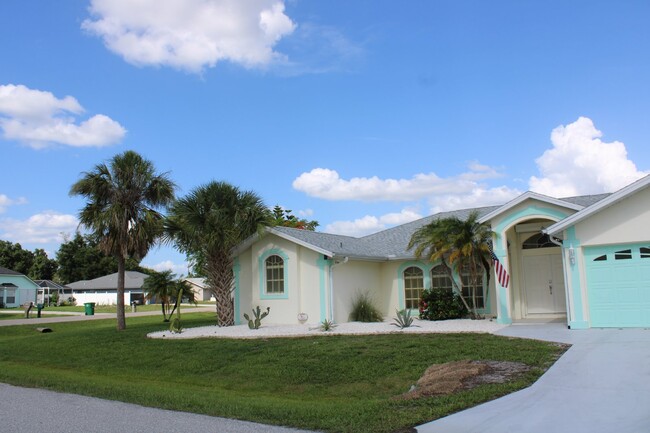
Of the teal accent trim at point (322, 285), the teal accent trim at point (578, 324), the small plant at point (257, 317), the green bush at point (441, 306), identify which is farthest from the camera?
the teal accent trim at point (322, 285)

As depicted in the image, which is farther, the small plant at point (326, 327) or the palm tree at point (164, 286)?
the palm tree at point (164, 286)

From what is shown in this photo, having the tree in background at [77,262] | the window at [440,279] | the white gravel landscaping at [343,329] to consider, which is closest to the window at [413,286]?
the window at [440,279]

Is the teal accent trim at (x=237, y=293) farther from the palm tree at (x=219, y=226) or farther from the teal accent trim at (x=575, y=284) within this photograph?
the teal accent trim at (x=575, y=284)

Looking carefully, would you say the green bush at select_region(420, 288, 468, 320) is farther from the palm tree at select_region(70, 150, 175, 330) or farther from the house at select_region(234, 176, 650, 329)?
the palm tree at select_region(70, 150, 175, 330)

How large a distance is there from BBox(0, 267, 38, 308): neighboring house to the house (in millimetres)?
49386

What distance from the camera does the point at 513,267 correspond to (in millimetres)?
19250

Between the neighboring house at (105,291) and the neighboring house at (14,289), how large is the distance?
584cm

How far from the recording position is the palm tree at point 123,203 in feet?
71.9

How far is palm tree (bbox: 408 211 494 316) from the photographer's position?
18.4 metres

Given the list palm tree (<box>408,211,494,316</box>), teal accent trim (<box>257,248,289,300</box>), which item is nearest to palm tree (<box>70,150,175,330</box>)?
teal accent trim (<box>257,248,289,300</box>)

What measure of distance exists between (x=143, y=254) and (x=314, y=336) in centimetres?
947

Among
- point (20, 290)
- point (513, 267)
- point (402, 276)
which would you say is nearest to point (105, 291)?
point (20, 290)

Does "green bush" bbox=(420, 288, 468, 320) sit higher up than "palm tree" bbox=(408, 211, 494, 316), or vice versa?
"palm tree" bbox=(408, 211, 494, 316)

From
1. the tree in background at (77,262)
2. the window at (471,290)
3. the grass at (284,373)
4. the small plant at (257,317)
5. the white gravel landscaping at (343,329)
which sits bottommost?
the grass at (284,373)
